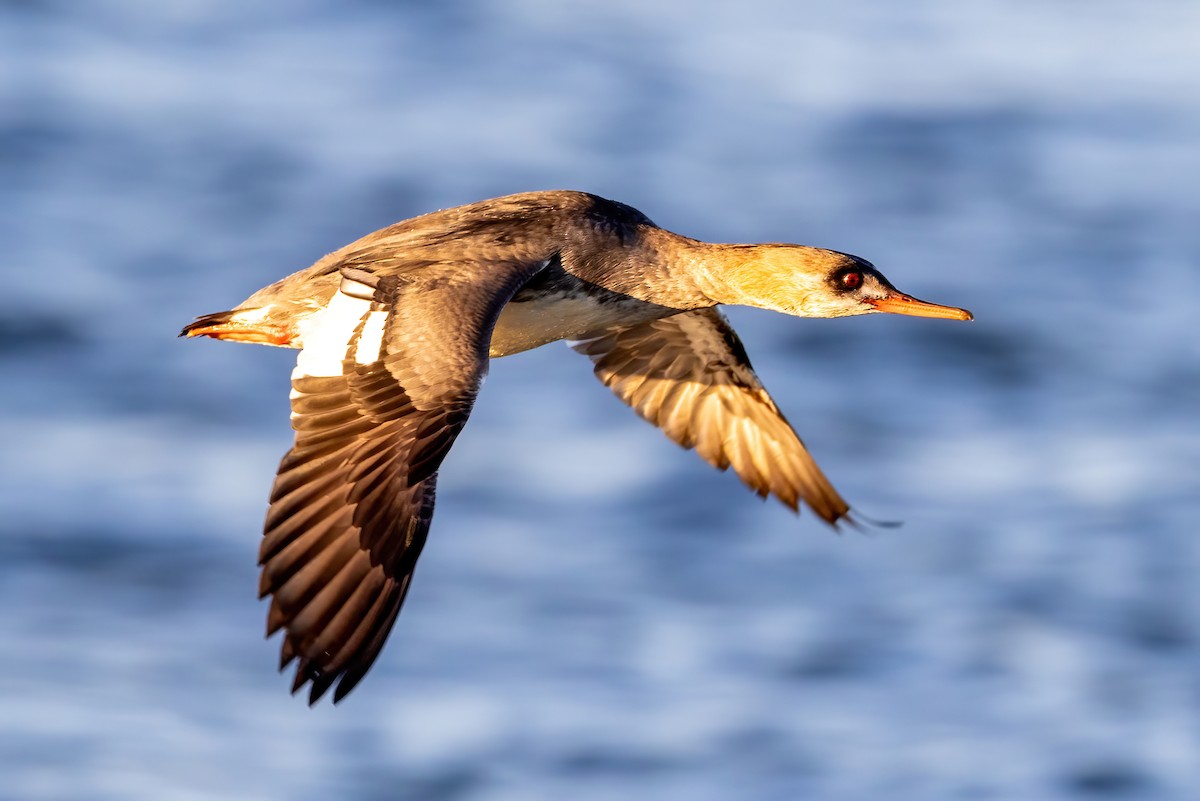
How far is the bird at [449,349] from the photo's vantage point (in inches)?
287

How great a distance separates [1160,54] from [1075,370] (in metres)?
6.37

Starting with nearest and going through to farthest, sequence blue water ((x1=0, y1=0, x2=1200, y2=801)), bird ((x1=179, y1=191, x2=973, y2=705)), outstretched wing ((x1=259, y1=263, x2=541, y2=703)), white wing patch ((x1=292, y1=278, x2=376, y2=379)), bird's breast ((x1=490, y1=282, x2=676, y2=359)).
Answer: outstretched wing ((x1=259, y1=263, x2=541, y2=703)), bird ((x1=179, y1=191, x2=973, y2=705)), white wing patch ((x1=292, y1=278, x2=376, y2=379)), bird's breast ((x1=490, y1=282, x2=676, y2=359)), blue water ((x1=0, y1=0, x2=1200, y2=801))

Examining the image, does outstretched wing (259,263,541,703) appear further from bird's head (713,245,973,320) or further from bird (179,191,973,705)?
bird's head (713,245,973,320)

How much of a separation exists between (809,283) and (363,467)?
8.24 ft

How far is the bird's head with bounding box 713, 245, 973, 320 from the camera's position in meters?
9.03

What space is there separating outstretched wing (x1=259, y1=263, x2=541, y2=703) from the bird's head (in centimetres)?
160

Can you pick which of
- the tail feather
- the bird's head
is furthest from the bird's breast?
the tail feather

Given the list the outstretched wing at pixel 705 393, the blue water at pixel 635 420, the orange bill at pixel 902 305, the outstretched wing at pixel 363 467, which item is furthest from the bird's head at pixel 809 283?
the blue water at pixel 635 420

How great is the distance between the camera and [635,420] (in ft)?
65.4

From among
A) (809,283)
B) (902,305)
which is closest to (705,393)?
(809,283)

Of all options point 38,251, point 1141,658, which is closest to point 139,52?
point 38,251

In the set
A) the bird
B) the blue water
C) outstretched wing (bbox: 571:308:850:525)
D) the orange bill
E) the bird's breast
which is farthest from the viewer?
the blue water

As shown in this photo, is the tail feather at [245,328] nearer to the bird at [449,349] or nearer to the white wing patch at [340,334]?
the bird at [449,349]

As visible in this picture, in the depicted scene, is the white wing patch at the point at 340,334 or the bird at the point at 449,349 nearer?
the bird at the point at 449,349
